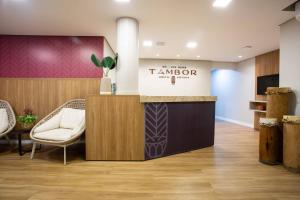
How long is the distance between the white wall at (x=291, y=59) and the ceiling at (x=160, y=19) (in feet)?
0.78

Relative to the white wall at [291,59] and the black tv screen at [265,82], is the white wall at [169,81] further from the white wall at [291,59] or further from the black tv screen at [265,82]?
the white wall at [291,59]

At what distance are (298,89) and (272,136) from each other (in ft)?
3.42

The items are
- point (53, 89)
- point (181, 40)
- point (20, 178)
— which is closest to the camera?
point (20, 178)

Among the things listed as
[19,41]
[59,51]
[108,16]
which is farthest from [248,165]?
[19,41]

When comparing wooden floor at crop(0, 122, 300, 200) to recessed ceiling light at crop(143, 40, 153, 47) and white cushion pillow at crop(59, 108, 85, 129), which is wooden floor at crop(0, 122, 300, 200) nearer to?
white cushion pillow at crop(59, 108, 85, 129)

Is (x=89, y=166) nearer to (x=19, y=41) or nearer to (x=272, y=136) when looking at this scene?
(x=272, y=136)

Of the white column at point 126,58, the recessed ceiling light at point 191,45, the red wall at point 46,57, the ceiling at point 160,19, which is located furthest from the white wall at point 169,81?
the white column at point 126,58

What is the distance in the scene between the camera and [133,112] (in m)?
3.30

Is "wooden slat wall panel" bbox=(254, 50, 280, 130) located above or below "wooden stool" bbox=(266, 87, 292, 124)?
above

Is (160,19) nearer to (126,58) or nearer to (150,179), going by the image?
(126,58)

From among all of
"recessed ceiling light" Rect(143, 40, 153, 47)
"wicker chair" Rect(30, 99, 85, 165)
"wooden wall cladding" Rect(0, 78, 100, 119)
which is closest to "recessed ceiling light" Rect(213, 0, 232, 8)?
"recessed ceiling light" Rect(143, 40, 153, 47)

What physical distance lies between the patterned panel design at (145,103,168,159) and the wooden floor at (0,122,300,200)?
20cm

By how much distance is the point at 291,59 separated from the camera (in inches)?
140

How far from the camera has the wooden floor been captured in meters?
2.17
